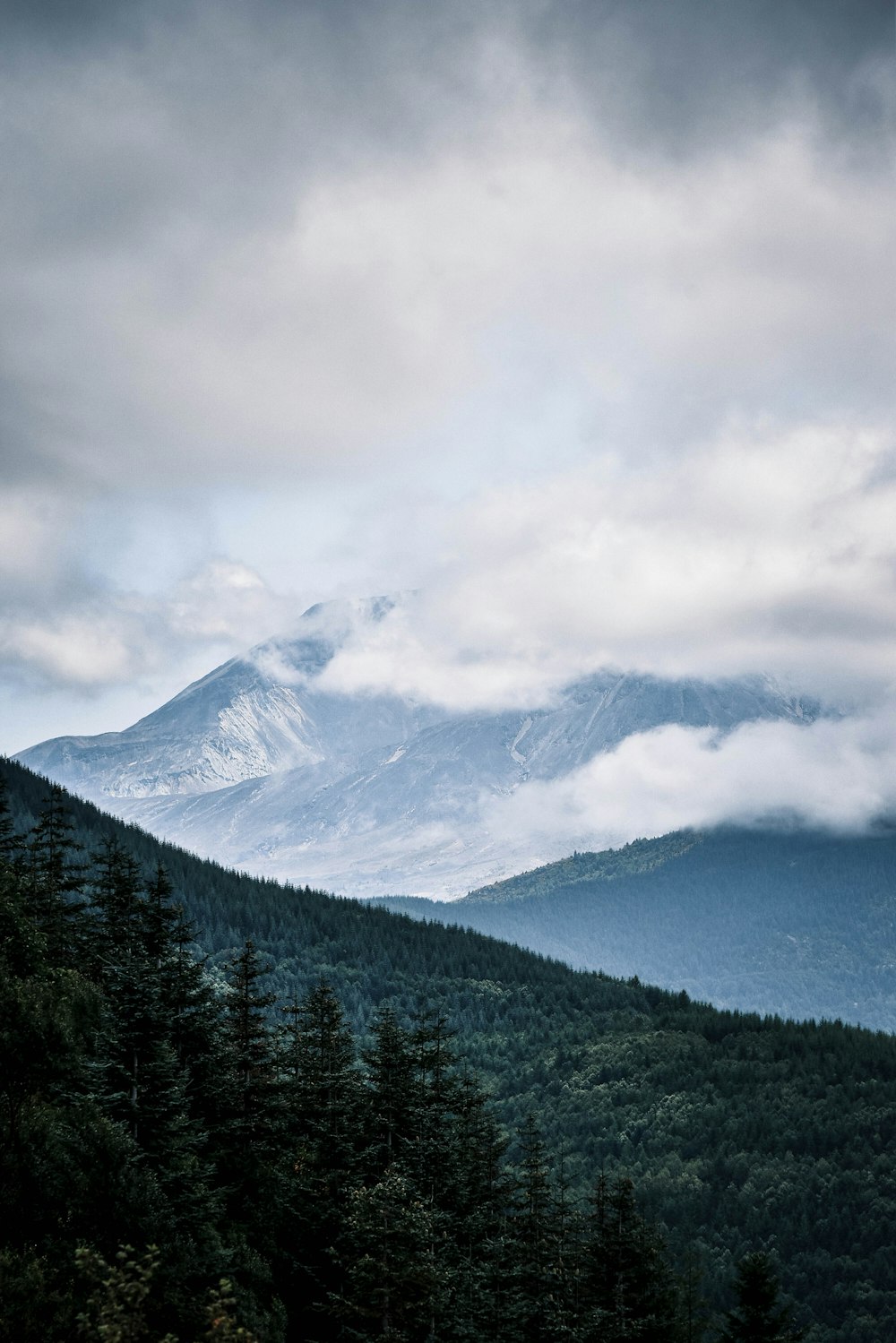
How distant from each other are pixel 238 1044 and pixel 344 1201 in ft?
36.5

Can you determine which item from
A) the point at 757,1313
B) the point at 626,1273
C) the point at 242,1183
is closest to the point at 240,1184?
the point at 242,1183

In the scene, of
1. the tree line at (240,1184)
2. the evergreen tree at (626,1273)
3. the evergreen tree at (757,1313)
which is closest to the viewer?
the tree line at (240,1184)

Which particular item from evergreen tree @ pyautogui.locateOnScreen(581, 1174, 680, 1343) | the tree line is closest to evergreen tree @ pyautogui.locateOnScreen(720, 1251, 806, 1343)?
the tree line

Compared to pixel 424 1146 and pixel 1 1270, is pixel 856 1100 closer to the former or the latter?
pixel 424 1146

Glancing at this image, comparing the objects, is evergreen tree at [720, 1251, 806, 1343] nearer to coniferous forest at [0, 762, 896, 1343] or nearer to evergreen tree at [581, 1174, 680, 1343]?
coniferous forest at [0, 762, 896, 1343]

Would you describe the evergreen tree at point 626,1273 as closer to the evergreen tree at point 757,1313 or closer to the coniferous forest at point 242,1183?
the coniferous forest at point 242,1183

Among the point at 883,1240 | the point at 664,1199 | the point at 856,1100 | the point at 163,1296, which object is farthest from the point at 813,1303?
the point at 163,1296

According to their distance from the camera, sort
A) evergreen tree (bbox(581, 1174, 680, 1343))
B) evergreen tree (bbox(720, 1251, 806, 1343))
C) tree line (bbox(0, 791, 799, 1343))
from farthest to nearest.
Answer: evergreen tree (bbox(720, 1251, 806, 1343)) → evergreen tree (bbox(581, 1174, 680, 1343)) → tree line (bbox(0, 791, 799, 1343))

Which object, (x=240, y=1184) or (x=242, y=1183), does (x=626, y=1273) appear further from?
(x=240, y=1184)

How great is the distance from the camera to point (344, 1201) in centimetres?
5209

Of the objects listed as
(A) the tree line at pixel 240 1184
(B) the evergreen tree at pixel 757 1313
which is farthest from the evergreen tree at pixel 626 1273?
(B) the evergreen tree at pixel 757 1313

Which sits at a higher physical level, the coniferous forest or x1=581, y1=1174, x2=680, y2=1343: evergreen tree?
the coniferous forest

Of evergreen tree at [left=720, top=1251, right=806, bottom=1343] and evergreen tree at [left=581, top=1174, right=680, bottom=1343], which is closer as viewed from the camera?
evergreen tree at [left=581, top=1174, right=680, bottom=1343]

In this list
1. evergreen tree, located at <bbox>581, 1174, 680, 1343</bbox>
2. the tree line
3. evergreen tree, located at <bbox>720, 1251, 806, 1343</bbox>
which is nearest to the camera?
the tree line
